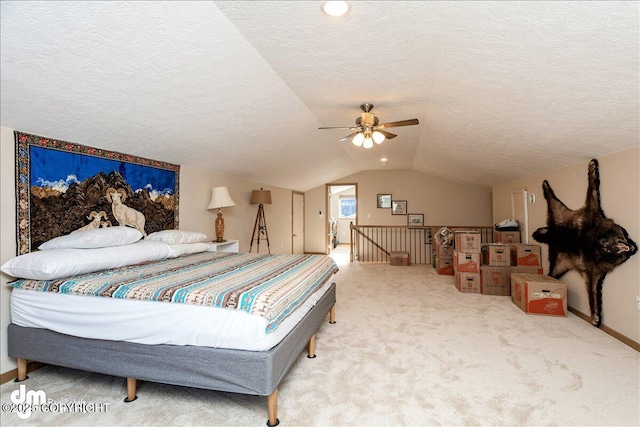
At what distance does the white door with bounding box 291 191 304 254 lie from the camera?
8.45 metres

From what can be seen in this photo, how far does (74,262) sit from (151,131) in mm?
1411

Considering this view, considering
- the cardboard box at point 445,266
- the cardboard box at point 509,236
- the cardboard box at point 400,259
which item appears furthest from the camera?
the cardboard box at point 400,259

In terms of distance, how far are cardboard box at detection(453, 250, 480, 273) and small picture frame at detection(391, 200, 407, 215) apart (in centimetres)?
333

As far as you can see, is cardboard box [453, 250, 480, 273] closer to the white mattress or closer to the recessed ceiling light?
the white mattress

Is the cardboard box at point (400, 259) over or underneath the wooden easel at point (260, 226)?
underneath

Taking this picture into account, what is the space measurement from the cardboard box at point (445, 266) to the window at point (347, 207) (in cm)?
628

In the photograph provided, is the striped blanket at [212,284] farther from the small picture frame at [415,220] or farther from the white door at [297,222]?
the small picture frame at [415,220]

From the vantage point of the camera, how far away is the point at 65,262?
7.23 feet

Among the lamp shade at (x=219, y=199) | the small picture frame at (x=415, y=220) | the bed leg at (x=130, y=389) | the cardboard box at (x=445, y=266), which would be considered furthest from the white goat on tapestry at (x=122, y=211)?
the small picture frame at (x=415, y=220)

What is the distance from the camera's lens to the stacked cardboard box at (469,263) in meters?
4.90

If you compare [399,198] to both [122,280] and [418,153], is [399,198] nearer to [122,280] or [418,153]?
[418,153]

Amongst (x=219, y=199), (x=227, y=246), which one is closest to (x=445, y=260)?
(x=227, y=246)

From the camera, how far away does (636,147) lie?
2738 millimetres

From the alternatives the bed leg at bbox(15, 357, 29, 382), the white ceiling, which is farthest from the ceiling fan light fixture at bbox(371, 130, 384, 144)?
the bed leg at bbox(15, 357, 29, 382)
